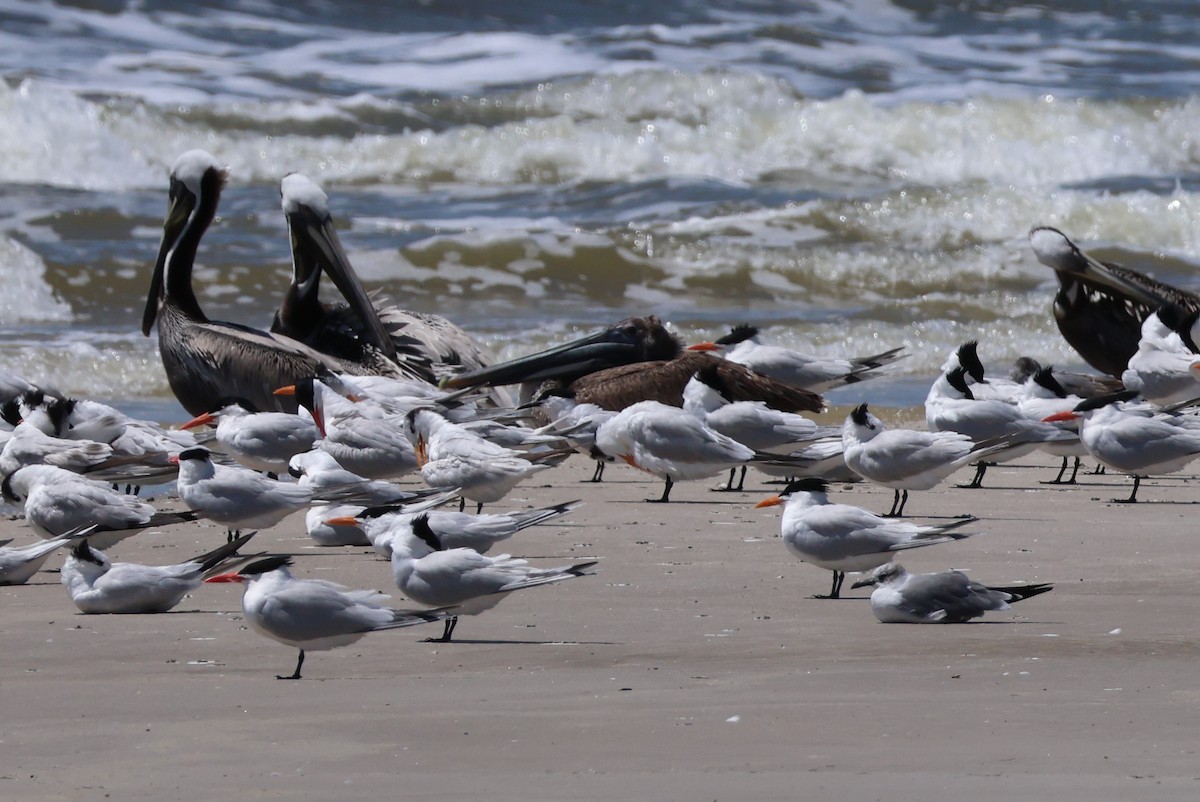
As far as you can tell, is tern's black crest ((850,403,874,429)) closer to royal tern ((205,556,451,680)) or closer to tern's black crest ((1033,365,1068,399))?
tern's black crest ((1033,365,1068,399))

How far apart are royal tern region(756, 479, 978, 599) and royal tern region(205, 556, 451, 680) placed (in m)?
1.48

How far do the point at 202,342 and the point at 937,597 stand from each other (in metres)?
7.00

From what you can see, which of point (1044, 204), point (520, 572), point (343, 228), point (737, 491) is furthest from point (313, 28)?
point (520, 572)

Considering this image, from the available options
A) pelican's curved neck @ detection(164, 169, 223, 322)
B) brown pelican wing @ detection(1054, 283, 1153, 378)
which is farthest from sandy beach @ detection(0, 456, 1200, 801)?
brown pelican wing @ detection(1054, 283, 1153, 378)

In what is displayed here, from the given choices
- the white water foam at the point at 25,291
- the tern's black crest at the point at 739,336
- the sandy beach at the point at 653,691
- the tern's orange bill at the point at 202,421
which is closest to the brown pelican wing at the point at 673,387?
the tern's black crest at the point at 739,336

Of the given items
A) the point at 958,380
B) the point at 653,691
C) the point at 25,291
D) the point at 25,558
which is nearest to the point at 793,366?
the point at 958,380

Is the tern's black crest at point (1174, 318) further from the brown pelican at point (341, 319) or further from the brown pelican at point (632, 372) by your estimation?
the brown pelican at point (341, 319)

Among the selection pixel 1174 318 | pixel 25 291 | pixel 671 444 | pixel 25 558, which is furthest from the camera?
pixel 25 291

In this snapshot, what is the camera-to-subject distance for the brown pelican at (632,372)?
11.5 m

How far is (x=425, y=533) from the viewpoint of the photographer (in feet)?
19.9

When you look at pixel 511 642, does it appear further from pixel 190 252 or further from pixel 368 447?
pixel 190 252

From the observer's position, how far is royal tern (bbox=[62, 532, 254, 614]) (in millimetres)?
6328

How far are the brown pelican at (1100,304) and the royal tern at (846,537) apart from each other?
295 inches

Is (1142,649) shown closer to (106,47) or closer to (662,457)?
(662,457)
